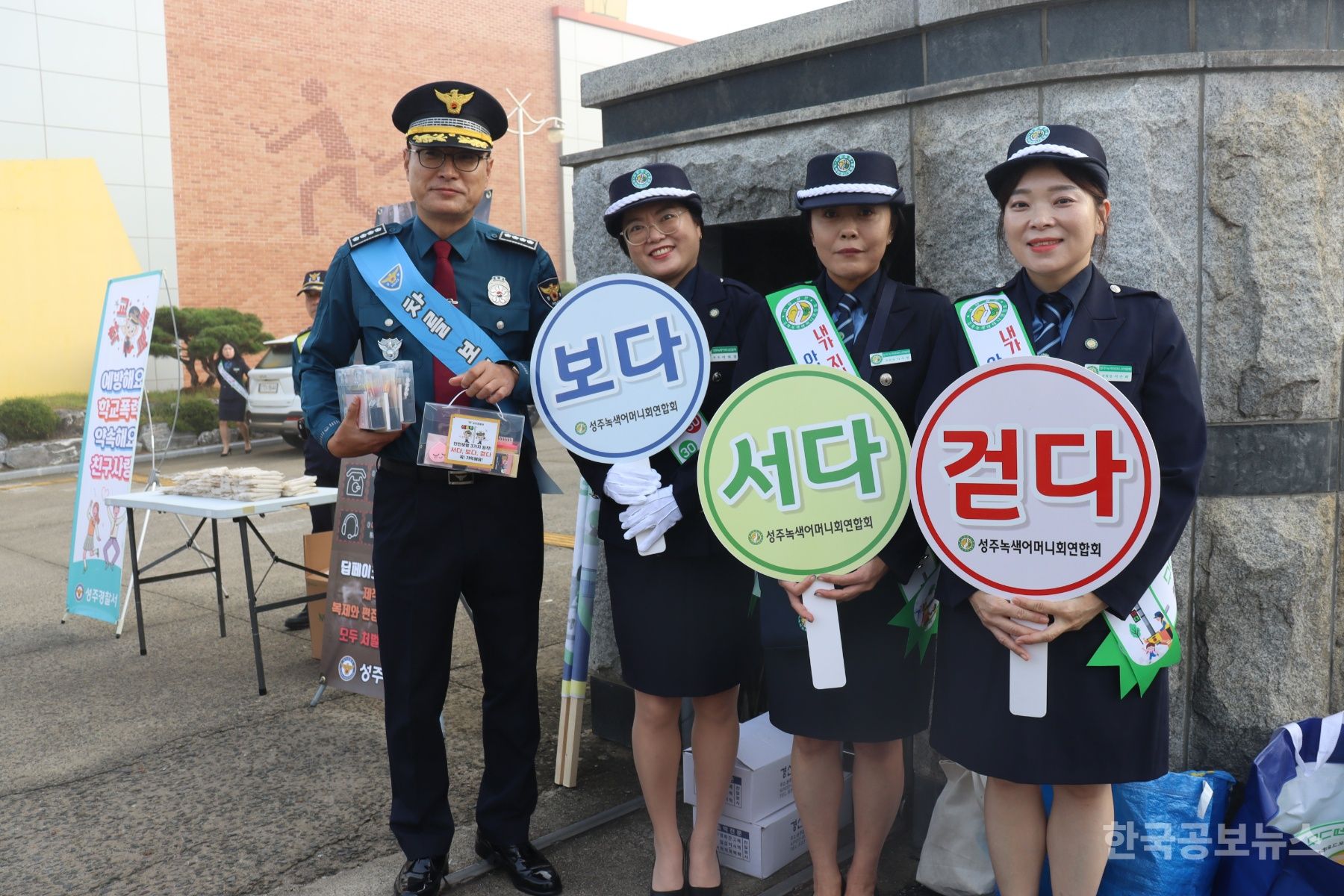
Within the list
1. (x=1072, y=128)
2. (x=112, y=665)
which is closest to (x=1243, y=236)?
(x=1072, y=128)

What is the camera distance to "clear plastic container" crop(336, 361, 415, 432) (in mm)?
2664

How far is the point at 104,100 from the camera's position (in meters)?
18.8

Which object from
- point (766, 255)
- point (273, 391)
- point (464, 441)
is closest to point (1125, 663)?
point (464, 441)

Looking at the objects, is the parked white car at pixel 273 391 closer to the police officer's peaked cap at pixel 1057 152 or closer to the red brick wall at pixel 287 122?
the red brick wall at pixel 287 122

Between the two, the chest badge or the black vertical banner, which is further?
the black vertical banner

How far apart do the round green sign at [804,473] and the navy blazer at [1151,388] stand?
0.78 feet

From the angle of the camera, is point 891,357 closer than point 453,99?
Yes

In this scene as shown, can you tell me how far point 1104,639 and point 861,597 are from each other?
0.56 metres

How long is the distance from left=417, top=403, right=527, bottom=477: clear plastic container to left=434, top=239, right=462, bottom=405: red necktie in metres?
0.11

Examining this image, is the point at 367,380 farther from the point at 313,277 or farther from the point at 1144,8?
the point at 313,277

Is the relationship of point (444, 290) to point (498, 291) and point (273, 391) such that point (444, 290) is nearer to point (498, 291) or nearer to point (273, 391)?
point (498, 291)

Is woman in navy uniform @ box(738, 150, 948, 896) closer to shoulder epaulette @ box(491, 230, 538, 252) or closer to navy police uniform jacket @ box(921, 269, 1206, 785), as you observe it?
navy police uniform jacket @ box(921, 269, 1206, 785)

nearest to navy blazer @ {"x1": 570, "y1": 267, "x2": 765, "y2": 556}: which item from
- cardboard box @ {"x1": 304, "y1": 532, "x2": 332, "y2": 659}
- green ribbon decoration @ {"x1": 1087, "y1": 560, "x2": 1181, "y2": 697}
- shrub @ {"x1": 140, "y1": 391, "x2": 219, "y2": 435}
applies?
green ribbon decoration @ {"x1": 1087, "y1": 560, "x2": 1181, "y2": 697}

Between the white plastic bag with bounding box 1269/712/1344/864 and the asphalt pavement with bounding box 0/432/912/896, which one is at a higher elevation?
the white plastic bag with bounding box 1269/712/1344/864
